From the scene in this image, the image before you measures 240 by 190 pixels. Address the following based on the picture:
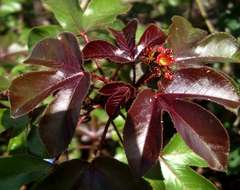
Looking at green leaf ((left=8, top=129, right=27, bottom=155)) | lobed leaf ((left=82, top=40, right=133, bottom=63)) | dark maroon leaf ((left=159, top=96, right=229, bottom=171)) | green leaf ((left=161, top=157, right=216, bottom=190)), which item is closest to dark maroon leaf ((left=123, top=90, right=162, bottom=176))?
dark maroon leaf ((left=159, top=96, right=229, bottom=171))

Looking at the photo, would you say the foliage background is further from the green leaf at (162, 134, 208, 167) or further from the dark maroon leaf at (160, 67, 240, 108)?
the dark maroon leaf at (160, 67, 240, 108)

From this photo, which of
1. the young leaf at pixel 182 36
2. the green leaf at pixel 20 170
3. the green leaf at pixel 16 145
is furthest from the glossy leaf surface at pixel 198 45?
the green leaf at pixel 16 145

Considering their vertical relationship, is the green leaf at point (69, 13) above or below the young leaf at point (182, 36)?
above

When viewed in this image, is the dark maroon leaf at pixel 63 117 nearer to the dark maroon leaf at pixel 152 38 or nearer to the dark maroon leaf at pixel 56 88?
the dark maroon leaf at pixel 56 88

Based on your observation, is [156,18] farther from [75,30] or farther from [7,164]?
[7,164]

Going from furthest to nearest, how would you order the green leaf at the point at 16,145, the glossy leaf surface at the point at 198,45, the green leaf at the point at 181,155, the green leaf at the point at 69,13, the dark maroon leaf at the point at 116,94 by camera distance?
the green leaf at the point at 16,145
the green leaf at the point at 69,13
the green leaf at the point at 181,155
the glossy leaf surface at the point at 198,45
the dark maroon leaf at the point at 116,94

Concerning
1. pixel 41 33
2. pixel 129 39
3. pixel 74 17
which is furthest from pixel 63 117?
pixel 41 33
